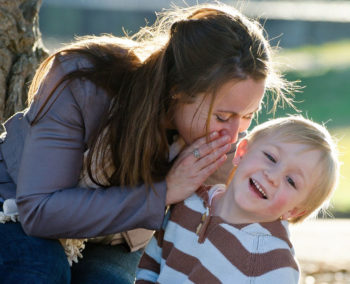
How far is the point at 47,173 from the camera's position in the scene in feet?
8.55

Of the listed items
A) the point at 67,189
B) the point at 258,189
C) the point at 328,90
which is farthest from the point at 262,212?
the point at 328,90

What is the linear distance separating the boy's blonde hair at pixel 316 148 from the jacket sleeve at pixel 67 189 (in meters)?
0.48

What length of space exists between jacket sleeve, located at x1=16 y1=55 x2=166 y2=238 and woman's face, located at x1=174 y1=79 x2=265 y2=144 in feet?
0.80

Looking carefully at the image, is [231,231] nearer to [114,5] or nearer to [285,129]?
[285,129]

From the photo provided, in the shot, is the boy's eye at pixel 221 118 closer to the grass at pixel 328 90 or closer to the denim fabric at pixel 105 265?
Result: the denim fabric at pixel 105 265

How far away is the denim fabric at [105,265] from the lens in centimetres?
287

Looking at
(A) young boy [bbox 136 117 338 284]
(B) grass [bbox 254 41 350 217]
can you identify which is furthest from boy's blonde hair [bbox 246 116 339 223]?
(B) grass [bbox 254 41 350 217]

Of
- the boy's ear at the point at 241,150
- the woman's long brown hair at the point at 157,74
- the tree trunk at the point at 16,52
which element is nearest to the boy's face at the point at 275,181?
the boy's ear at the point at 241,150

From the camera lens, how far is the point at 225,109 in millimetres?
2594

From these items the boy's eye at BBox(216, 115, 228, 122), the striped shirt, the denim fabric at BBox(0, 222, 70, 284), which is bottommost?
the denim fabric at BBox(0, 222, 70, 284)

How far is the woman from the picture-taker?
260 centimetres

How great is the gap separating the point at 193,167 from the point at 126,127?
283 mm

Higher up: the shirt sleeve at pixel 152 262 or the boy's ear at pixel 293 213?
the boy's ear at pixel 293 213

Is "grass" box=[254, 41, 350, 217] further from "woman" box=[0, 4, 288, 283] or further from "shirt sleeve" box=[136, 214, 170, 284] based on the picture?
"woman" box=[0, 4, 288, 283]
